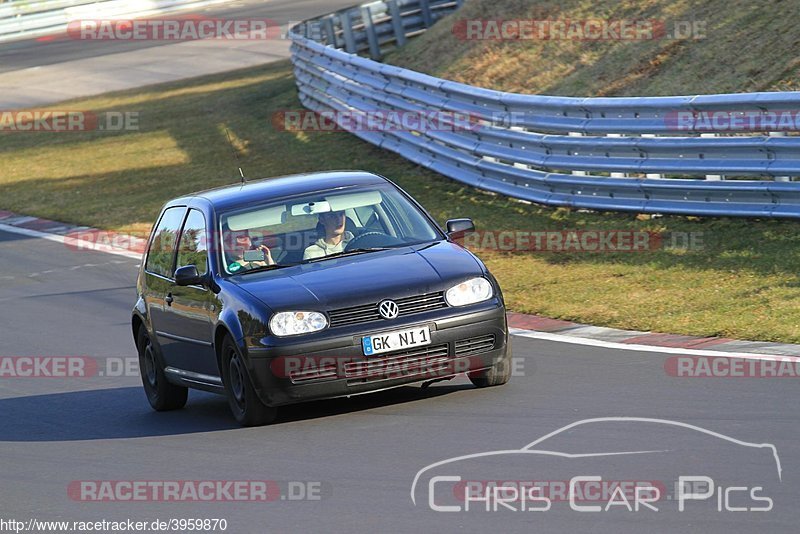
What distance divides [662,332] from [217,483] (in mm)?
4286

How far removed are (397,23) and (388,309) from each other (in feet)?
77.5

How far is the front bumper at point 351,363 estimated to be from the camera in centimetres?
853

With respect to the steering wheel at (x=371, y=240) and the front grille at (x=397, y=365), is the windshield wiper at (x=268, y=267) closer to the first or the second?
the steering wheel at (x=371, y=240)

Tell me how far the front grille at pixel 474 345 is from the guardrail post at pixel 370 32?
74.4 ft

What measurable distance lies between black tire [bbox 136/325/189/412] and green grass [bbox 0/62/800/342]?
10.7 ft

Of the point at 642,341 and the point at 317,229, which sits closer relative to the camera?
the point at 317,229

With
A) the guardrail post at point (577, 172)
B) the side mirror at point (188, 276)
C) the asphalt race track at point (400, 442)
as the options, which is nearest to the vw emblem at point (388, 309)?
the asphalt race track at point (400, 442)

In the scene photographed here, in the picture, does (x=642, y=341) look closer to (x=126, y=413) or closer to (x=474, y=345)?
(x=474, y=345)

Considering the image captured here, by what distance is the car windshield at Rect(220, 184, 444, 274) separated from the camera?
945 centimetres

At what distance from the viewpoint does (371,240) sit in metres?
9.59

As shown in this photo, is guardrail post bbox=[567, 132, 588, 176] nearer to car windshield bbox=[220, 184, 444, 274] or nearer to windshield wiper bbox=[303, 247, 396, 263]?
car windshield bbox=[220, 184, 444, 274]

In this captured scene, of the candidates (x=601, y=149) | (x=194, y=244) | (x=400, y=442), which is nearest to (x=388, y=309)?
(x=400, y=442)

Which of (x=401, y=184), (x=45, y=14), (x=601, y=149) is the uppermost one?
(x=601, y=149)

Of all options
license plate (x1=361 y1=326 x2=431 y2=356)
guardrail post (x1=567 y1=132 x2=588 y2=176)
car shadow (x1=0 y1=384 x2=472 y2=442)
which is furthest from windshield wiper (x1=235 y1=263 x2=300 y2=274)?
guardrail post (x1=567 y1=132 x2=588 y2=176)
